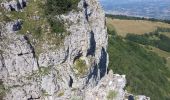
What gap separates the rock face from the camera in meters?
53.3

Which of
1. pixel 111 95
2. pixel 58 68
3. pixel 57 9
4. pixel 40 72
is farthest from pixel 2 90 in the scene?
pixel 111 95

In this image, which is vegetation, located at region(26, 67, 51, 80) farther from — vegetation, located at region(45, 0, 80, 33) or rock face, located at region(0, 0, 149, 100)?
vegetation, located at region(45, 0, 80, 33)

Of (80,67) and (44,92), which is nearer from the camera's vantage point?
(44,92)

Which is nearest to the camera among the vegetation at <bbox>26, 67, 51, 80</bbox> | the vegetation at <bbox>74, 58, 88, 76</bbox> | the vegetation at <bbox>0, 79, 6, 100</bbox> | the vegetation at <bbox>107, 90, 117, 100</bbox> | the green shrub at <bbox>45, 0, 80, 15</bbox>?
the vegetation at <bbox>0, 79, 6, 100</bbox>

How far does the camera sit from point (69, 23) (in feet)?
190

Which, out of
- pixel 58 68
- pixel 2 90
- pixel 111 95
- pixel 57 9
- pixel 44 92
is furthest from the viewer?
pixel 57 9

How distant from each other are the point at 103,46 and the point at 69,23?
28.3 ft

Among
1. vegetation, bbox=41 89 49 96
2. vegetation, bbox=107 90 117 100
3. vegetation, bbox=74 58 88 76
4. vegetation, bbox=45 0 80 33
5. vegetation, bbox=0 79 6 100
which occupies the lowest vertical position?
vegetation, bbox=107 90 117 100

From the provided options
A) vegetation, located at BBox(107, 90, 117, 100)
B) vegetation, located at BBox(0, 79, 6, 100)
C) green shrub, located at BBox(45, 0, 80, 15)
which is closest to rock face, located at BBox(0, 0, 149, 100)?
vegetation, located at BBox(107, 90, 117, 100)

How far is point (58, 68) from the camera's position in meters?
55.8

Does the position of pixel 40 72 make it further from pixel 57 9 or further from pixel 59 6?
pixel 59 6

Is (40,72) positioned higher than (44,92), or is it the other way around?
(40,72)

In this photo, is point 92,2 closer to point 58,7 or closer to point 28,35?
point 58,7

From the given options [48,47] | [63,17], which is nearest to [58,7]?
[63,17]
